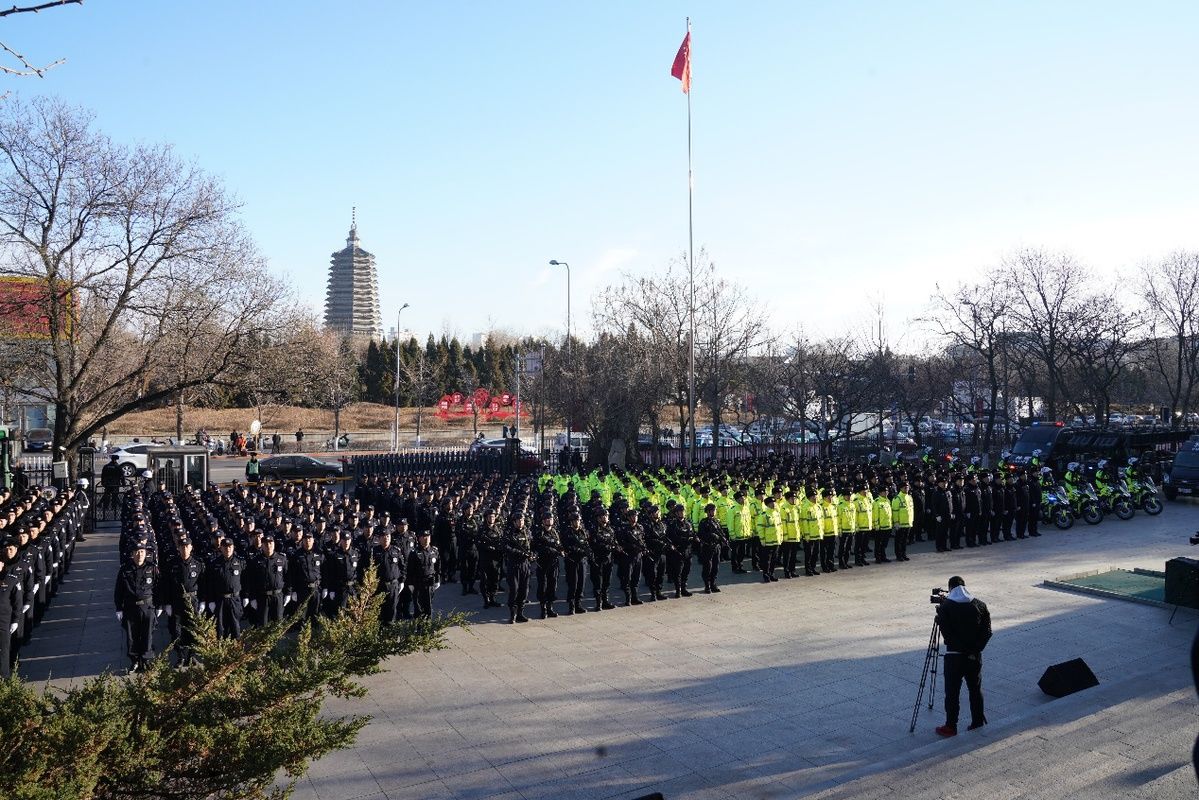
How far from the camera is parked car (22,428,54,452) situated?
49.6m

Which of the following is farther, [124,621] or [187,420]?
[187,420]

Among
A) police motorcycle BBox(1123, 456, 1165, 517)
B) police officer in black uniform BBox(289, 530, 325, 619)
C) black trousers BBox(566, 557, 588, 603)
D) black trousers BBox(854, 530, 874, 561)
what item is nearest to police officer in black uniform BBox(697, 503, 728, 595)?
black trousers BBox(566, 557, 588, 603)

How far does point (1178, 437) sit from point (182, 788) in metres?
37.1

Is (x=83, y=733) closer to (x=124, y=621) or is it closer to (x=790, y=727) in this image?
(x=790, y=727)

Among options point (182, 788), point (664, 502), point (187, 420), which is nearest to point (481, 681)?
point (182, 788)

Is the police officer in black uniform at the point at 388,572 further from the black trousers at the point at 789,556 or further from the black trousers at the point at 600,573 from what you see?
the black trousers at the point at 789,556

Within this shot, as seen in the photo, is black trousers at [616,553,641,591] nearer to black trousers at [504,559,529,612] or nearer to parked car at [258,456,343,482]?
black trousers at [504,559,529,612]

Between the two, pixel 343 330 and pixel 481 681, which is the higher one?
pixel 343 330

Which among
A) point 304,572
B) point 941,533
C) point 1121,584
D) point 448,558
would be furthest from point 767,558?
point 304,572

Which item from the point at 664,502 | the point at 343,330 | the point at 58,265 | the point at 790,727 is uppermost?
the point at 343,330

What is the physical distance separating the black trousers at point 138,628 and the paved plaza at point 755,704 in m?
0.61

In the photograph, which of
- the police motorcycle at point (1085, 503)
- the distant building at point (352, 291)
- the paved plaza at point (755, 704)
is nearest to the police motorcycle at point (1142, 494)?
the police motorcycle at point (1085, 503)

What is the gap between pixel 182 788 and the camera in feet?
11.9

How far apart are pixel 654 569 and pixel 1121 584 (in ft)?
24.8
